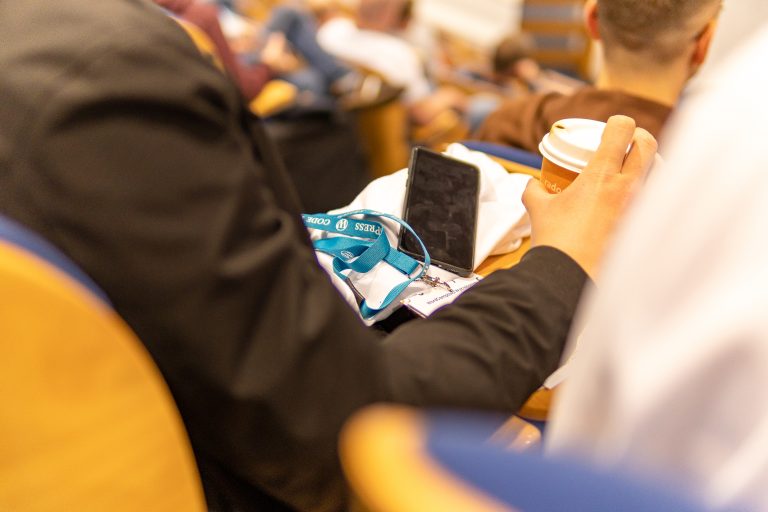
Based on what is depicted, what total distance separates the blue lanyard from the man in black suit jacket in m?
0.19

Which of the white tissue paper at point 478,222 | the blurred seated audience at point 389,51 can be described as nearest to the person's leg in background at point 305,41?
the blurred seated audience at point 389,51

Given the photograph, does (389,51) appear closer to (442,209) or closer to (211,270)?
(442,209)

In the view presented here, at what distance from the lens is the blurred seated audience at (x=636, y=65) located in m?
1.17

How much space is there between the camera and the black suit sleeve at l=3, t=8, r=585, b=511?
0.51m

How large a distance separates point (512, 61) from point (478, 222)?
2.96 metres

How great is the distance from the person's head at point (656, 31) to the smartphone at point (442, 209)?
473 millimetres

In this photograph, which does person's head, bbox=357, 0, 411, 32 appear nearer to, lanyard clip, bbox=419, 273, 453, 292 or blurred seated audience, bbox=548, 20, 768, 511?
lanyard clip, bbox=419, 273, 453, 292

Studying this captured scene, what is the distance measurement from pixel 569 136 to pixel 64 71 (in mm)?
591

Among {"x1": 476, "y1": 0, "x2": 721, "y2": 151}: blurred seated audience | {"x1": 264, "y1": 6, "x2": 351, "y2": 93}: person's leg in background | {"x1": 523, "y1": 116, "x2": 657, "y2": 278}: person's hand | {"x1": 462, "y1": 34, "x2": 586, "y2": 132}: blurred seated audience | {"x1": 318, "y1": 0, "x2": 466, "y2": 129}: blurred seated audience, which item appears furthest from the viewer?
{"x1": 462, "y1": 34, "x2": 586, "y2": 132}: blurred seated audience

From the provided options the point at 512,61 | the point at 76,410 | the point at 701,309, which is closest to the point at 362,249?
the point at 76,410

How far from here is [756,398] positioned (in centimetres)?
34

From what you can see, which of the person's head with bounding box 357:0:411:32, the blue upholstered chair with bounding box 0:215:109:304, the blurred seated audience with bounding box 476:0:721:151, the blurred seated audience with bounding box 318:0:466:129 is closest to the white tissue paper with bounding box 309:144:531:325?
the blurred seated audience with bounding box 476:0:721:151

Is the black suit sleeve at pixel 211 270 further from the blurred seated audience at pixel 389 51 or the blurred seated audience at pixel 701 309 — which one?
the blurred seated audience at pixel 389 51

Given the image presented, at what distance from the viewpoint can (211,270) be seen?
20.7 inches
